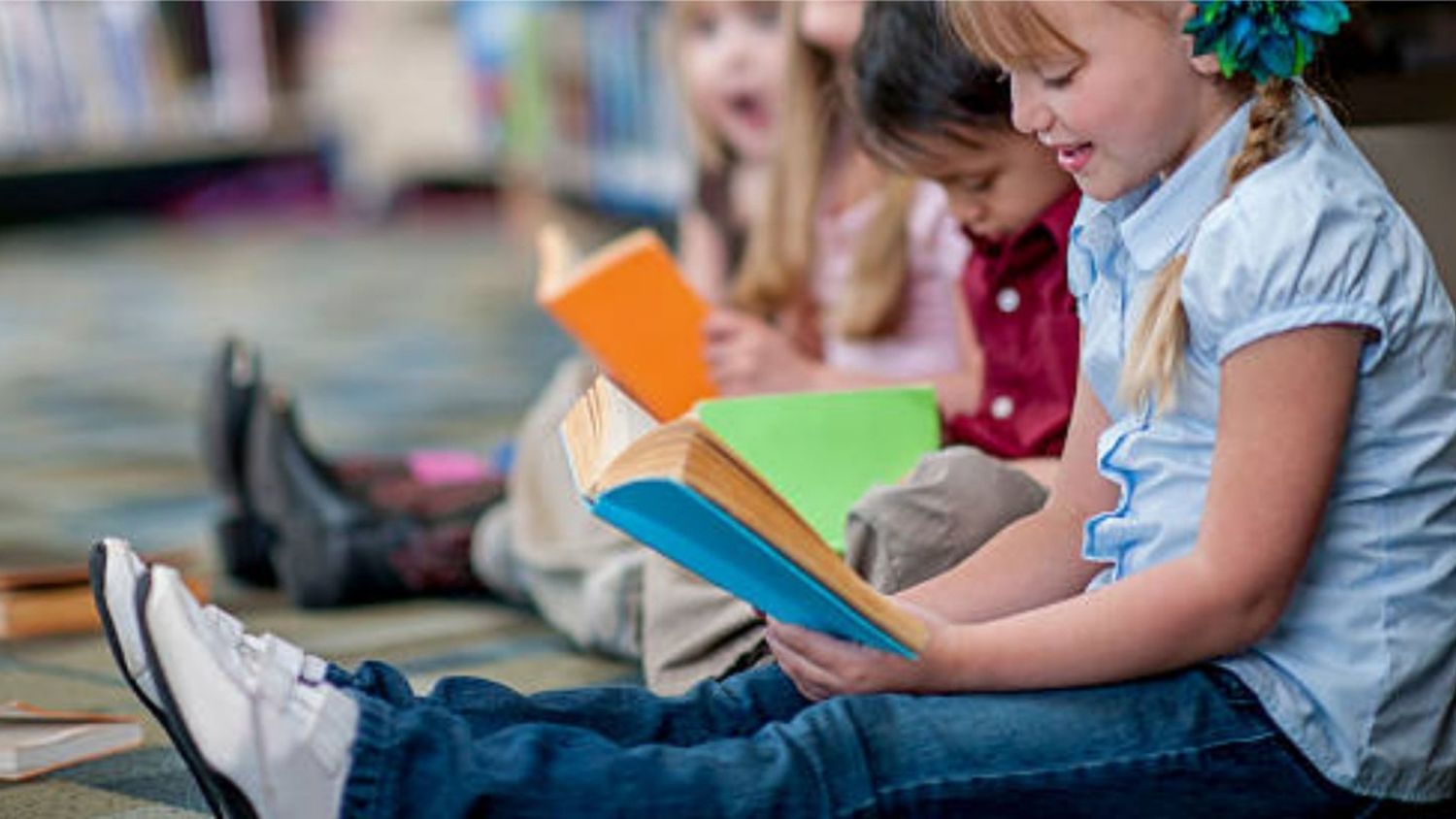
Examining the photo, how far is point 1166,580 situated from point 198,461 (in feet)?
5.65

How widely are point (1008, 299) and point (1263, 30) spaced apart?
19.4 inches

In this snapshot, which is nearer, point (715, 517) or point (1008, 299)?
point (715, 517)

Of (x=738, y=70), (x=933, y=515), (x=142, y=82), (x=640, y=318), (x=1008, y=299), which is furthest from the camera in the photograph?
(x=142, y=82)

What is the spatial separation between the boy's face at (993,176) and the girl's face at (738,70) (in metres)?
0.66

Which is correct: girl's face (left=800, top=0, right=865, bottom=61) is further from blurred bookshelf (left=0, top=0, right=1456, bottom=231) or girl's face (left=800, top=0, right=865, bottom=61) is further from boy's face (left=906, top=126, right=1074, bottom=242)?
blurred bookshelf (left=0, top=0, right=1456, bottom=231)

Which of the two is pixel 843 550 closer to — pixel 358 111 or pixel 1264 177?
pixel 1264 177

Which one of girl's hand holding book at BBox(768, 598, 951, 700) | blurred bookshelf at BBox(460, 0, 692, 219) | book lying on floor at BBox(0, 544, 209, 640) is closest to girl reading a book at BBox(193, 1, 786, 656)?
book lying on floor at BBox(0, 544, 209, 640)

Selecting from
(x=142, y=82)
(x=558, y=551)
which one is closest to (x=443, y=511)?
(x=558, y=551)

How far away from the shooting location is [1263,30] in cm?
83

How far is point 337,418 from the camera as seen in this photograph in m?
2.62

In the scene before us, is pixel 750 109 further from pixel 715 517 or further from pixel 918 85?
pixel 715 517

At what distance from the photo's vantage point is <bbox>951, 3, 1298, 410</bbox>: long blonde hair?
2.82 feet

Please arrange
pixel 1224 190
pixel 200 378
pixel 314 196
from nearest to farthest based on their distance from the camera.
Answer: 1. pixel 1224 190
2. pixel 200 378
3. pixel 314 196

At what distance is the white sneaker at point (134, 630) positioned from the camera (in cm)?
87
